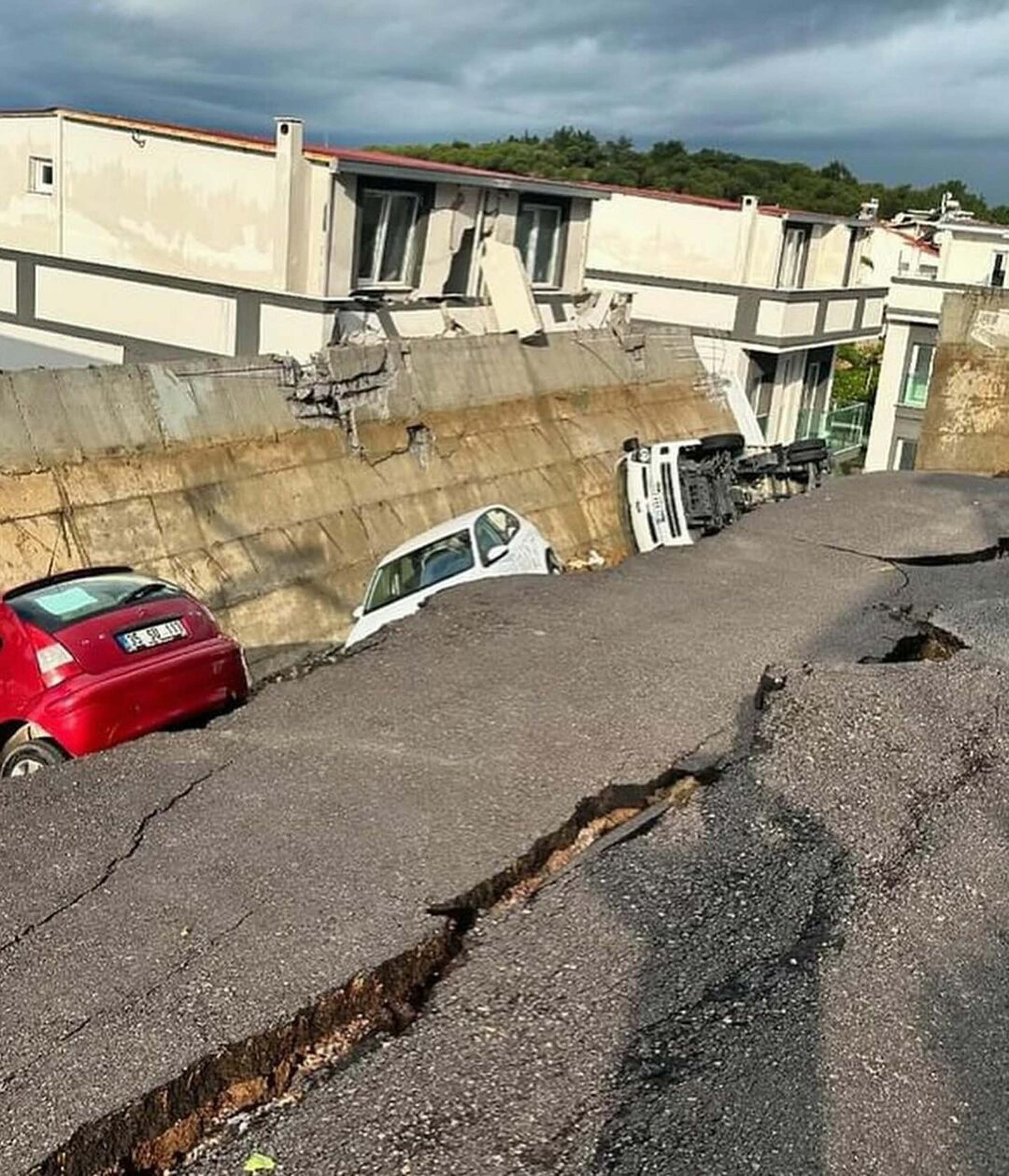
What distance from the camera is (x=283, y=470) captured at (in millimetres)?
13742

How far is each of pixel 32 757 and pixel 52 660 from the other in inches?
22.9

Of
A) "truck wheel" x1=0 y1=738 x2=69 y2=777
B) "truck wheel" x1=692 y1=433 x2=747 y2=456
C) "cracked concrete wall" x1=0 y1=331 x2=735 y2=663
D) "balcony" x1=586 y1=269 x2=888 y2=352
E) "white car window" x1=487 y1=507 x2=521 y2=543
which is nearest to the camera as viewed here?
"truck wheel" x1=0 y1=738 x2=69 y2=777

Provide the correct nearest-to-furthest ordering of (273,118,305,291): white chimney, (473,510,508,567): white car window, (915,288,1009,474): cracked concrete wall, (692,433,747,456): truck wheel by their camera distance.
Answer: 1. (473,510,508,567): white car window
2. (692,433,747,456): truck wheel
3. (273,118,305,291): white chimney
4. (915,288,1009,474): cracked concrete wall

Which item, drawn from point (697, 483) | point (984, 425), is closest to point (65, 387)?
point (697, 483)

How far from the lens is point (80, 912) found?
4711 millimetres

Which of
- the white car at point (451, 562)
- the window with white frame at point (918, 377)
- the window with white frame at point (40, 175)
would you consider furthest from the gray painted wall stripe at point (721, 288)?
the white car at point (451, 562)

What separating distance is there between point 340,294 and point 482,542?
33.3 feet

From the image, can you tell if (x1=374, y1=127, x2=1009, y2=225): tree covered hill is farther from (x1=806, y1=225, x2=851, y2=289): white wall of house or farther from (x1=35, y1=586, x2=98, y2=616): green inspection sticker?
(x1=35, y1=586, x2=98, y2=616): green inspection sticker

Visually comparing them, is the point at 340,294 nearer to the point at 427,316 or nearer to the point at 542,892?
the point at 427,316

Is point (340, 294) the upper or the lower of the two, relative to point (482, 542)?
upper

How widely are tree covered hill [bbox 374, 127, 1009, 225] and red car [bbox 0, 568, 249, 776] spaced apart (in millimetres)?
54867

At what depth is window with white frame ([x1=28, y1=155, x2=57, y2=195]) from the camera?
22328 mm

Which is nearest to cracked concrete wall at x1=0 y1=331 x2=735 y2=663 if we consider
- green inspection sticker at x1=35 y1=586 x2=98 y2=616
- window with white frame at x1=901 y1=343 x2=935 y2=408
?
green inspection sticker at x1=35 y1=586 x2=98 y2=616

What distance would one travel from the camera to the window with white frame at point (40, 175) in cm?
2233
